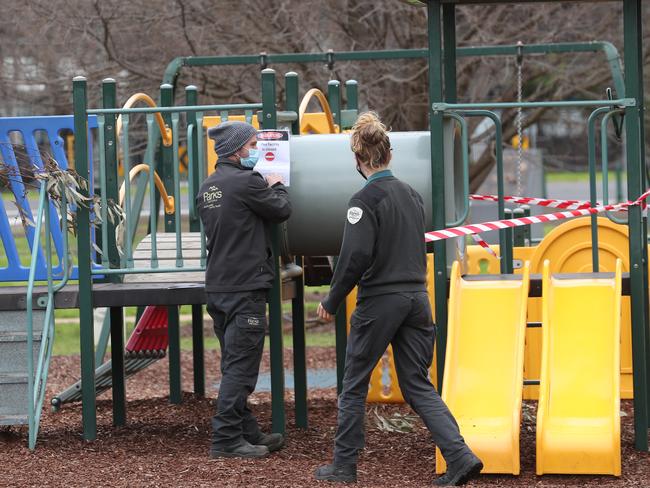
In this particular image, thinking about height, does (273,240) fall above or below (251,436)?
above

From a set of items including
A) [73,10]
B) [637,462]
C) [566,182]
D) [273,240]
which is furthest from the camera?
[566,182]

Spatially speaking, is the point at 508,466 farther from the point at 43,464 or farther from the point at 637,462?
the point at 43,464

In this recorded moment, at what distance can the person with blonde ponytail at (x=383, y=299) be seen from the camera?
5.79 metres

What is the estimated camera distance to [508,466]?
606 cm

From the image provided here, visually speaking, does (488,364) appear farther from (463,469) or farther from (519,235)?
(519,235)

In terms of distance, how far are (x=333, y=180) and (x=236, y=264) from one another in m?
0.84

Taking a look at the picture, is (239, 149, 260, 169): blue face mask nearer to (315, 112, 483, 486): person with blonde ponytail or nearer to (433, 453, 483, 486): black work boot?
(315, 112, 483, 486): person with blonde ponytail

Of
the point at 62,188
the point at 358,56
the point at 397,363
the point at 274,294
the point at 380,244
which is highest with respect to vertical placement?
the point at 358,56

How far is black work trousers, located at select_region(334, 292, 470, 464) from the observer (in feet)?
19.1

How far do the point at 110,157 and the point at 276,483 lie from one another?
2391 mm

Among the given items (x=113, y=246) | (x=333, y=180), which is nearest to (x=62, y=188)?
(x=113, y=246)

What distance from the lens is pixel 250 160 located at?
21.9 ft

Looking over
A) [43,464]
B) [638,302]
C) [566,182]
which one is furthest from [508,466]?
[566,182]

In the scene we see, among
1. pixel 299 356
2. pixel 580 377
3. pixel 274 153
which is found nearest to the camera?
pixel 580 377
